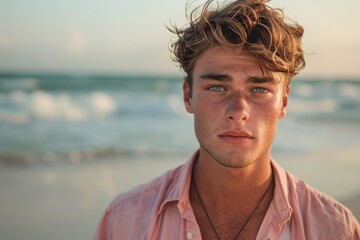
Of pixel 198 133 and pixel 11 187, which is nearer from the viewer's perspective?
pixel 198 133

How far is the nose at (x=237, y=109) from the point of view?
287 centimetres

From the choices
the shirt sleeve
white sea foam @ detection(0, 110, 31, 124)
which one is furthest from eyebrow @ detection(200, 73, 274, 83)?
white sea foam @ detection(0, 110, 31, 124)

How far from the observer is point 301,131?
1123cm

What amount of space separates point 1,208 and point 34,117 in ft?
22.6

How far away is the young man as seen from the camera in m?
2.89

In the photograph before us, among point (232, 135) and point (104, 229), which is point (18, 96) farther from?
point (232, 135)

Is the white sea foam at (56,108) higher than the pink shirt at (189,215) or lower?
higher

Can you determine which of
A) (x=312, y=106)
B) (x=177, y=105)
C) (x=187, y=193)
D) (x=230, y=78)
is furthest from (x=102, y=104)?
(x=230, y=78)

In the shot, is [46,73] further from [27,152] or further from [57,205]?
[57,205]

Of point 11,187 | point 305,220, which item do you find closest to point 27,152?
point 11,187

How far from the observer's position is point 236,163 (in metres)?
2.93

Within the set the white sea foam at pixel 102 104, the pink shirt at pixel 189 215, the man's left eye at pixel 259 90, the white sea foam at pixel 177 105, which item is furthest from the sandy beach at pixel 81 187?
the white sea foam at pixel 102 104

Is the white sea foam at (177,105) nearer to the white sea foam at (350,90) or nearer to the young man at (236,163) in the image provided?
the white sea foam at (350,90)

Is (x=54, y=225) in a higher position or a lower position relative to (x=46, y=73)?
lower
